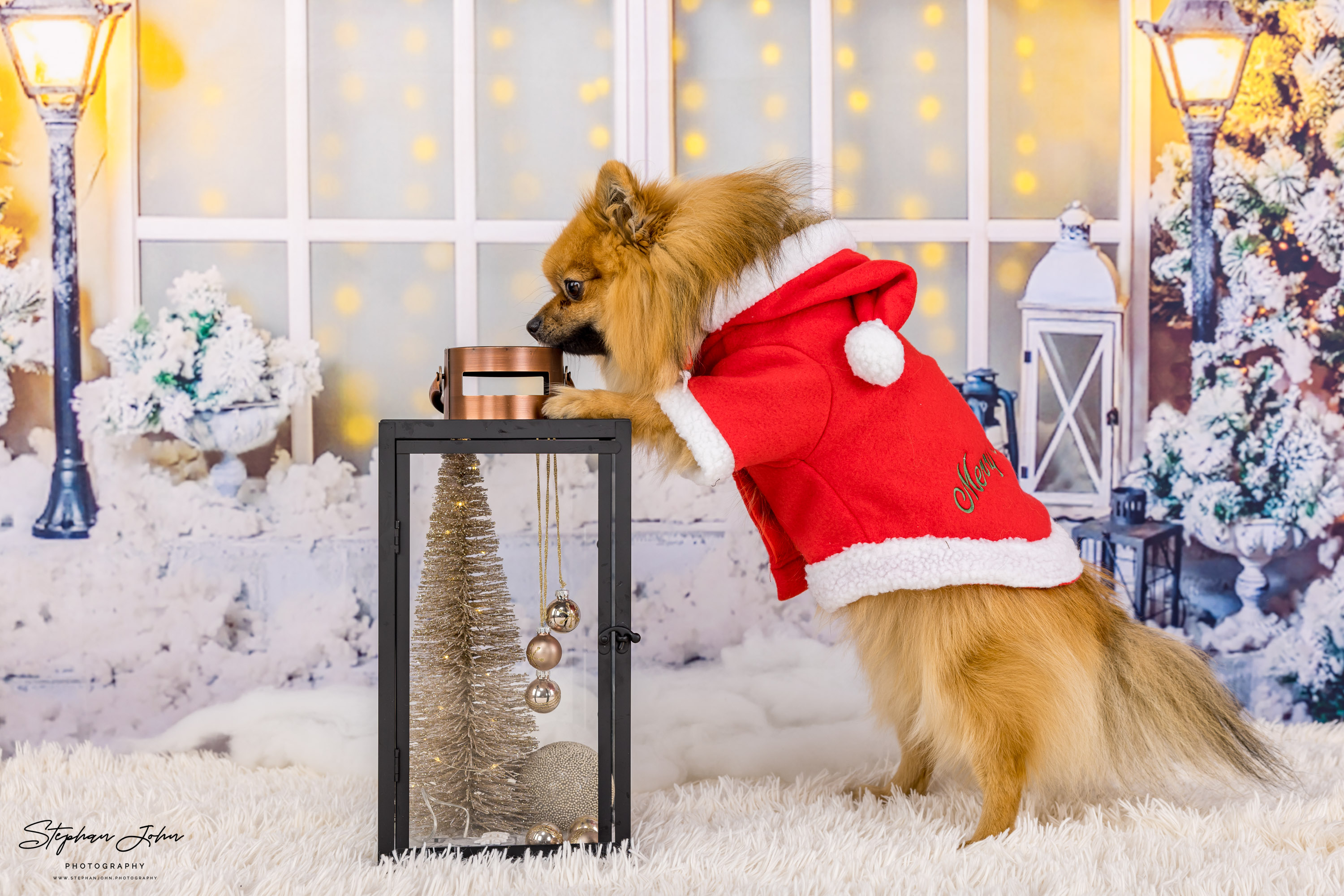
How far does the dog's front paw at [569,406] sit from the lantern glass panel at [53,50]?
147 centimetres

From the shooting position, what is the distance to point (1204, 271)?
245 centimetres

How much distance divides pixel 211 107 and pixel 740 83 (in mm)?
1182

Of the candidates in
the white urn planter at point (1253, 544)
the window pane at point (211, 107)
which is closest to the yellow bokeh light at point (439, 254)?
the window pane at point (211, 107)

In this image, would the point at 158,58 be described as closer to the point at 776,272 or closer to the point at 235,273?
the point at 235,273

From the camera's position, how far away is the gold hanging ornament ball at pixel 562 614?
1.72m

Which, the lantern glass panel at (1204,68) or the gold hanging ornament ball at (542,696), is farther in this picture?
the lantern glass panel at (1204,68)

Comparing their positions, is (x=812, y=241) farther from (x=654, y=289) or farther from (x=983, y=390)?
(x=983, y=390)

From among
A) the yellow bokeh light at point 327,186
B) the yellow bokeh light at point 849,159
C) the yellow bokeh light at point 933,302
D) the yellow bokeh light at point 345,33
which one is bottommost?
the yellow bokeh light at point 933,302

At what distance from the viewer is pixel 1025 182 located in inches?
96.0

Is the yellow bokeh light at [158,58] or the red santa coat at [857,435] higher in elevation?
the yellow bokeh light at [158,58]

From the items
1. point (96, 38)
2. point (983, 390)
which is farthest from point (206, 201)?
point (983, 390)

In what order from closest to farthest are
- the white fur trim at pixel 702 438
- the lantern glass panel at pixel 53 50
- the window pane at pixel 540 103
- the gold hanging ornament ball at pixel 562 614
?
the white fur trim at pixel 702 438 < the gold hanging ornament ball at pixel 562 614 < the lantern glass panel at pixel 53 50 < the window pane at pixel 540 103

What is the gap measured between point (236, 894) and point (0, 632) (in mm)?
1172

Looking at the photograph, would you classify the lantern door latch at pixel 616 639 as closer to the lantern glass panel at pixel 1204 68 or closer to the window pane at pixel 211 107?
the window pane at pixel 211 107
